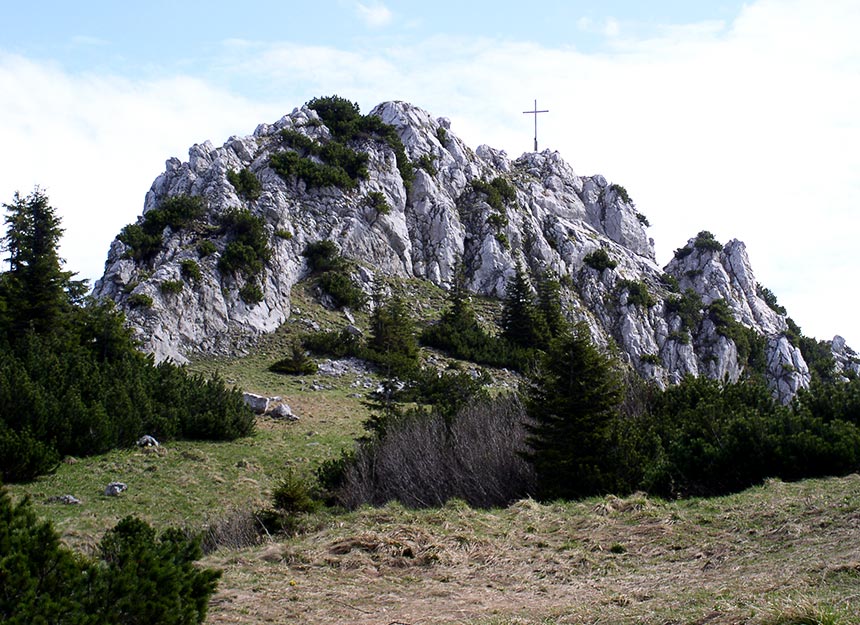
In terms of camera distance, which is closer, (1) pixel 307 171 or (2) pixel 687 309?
(1) pixel 307 171

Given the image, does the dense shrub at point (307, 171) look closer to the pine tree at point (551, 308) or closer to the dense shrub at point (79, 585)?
the pine tree at point (551, 308)

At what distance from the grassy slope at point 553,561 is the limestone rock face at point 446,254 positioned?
19047mm

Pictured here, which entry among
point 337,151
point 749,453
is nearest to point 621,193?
point 337,151

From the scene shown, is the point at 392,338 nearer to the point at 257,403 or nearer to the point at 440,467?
the point at 257,403

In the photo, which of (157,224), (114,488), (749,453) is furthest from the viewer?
(157,224)

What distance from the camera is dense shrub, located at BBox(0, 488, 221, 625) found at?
14.5 ft

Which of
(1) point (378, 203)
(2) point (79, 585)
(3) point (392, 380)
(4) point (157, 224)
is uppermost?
(1) point (378, 203)

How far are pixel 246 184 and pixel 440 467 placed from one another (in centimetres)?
2710

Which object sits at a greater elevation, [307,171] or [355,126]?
[355,126]

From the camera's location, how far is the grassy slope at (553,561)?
604 centimetres

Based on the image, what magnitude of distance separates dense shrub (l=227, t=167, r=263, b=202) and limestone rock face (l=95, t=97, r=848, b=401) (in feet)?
1.45

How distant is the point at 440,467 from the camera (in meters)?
16.0

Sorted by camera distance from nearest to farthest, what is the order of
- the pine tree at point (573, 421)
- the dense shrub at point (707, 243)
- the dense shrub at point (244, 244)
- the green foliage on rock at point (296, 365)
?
1. the pine tree at point (573, 421)
2. the green foliage on rock at point (296, 365)
3. the dense shrub at point (244, 244)
4. the dense shrub at point (707, 243)

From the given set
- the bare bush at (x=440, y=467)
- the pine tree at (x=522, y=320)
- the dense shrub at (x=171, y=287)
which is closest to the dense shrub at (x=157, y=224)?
the dense shrub at (x=171, y=287)
